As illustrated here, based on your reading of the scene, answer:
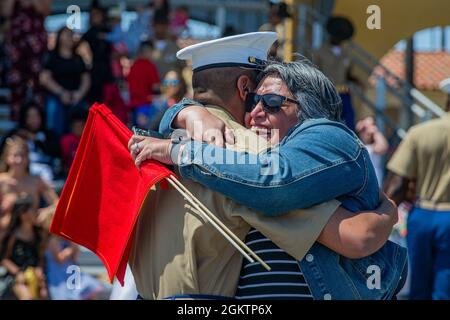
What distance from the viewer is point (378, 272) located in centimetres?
327

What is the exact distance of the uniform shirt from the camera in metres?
7.11

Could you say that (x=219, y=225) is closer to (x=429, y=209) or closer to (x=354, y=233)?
(x=354, y=233)

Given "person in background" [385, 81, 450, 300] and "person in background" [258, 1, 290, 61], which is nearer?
"person in background" [385, 81, 450, 300]

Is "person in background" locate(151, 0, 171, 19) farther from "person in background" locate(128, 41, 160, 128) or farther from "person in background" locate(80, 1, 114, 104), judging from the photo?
"person in background" locate(128, 41, 160, 128)

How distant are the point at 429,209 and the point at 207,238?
422 cm

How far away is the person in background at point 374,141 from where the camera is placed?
980cm

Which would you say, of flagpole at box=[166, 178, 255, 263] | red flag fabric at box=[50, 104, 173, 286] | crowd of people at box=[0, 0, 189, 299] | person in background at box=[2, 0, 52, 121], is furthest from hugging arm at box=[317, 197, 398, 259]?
person in background at box=[2, 0, 52, 121]

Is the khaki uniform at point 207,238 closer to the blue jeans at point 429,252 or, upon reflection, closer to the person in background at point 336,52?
the blue jeans at point 429,252

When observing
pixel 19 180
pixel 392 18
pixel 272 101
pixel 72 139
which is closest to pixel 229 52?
pixel 272 101

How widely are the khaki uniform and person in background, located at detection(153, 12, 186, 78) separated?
23.9ft

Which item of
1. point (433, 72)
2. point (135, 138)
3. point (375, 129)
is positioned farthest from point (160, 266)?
point (433, 72)

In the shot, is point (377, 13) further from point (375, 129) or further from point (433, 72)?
point (433, 72)
